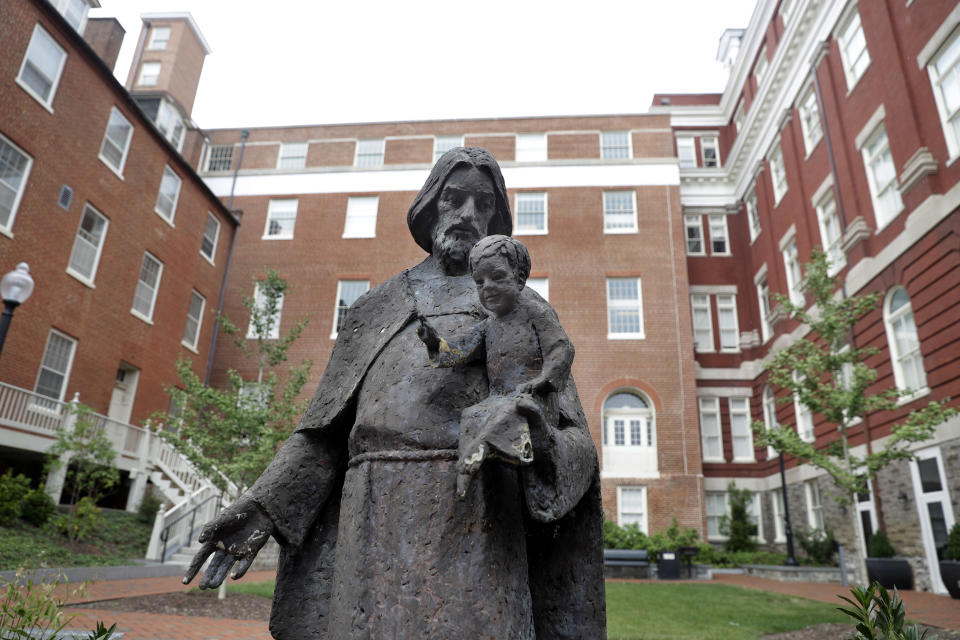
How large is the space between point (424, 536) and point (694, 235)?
31.3 meters

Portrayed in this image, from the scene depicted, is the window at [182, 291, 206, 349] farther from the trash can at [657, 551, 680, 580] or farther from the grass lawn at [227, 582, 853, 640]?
the trash can at [657, 551, 680, 580]

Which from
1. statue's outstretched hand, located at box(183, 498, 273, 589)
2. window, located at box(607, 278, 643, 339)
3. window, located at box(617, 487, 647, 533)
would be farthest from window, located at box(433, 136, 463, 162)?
statue's outstretched hand, located at box(183, 498, 273, 589)

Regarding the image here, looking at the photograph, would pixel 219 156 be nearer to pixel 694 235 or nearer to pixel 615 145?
pixel 615 145

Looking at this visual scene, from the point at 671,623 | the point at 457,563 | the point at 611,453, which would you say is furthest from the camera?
the point at 611,453

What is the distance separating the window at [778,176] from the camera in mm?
25328

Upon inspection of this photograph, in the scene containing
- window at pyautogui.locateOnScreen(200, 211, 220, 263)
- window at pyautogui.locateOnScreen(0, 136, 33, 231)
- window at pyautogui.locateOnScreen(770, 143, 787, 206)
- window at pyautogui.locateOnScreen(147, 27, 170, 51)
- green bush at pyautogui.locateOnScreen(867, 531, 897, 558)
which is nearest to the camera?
green bush at pyautogui.locateOnScreen(867, 531, 897, 558)

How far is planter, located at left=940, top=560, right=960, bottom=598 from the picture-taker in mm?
12422

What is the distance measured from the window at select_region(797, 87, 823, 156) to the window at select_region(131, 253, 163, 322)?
23.3 m

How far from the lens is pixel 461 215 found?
235cm

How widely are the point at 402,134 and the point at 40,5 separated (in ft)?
49.7

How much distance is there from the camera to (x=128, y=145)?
2097 cm

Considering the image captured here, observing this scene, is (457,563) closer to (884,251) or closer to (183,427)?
(183,427)

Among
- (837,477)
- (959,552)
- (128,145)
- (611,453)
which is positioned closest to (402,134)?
(128,145)

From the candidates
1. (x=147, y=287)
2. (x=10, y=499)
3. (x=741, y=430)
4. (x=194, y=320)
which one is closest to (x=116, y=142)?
(x=147, y=287)
